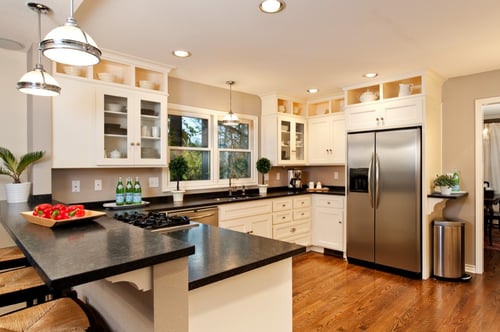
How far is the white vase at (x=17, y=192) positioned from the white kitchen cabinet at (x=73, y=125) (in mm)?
287

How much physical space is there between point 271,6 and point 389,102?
7.77 ft

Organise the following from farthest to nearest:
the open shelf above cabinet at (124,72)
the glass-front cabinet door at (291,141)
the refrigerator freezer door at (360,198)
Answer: the glass-front cabinet door at (291,141)
the refrigerator freezer door at (360,198)
the open shelf above cabinet at (124,72)

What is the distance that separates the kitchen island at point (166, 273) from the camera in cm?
96

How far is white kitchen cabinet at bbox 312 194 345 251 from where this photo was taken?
4.35 m

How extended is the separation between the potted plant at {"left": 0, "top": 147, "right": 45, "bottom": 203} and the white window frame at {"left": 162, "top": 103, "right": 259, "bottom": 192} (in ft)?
4.31

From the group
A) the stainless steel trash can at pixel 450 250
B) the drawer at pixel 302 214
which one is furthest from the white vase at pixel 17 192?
the stainless steel trash can at pixel 450 250

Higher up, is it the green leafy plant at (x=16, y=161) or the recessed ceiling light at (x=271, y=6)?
the recessed ceiling light at (x=271, y=6)

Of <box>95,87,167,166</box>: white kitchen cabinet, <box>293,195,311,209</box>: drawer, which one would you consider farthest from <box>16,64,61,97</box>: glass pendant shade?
<box>293,195,311,209</box>: drawer

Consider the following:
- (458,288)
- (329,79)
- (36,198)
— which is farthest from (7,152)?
(458,288)

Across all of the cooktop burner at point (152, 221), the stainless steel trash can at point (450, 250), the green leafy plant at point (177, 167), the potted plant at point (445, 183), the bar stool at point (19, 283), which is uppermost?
the green leafy plant at point (177, 167)

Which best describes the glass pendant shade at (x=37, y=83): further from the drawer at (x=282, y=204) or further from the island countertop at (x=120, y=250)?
the drawer at (x=282, y=204)

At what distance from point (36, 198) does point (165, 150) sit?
1.25 meters

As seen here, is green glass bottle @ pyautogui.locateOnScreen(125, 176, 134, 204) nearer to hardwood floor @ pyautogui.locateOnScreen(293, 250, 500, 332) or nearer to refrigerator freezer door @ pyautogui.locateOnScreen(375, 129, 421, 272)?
hardwood floor @ pyautogui.locateOnScreen(293, 250, 500, 332)

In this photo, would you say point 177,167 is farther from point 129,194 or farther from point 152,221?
point 152,221
